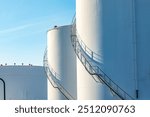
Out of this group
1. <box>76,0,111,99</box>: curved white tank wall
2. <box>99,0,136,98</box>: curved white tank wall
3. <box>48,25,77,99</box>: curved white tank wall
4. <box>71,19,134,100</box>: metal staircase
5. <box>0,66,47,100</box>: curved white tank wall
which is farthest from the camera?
<box>0,66,47,100</box>: curved white tank wall

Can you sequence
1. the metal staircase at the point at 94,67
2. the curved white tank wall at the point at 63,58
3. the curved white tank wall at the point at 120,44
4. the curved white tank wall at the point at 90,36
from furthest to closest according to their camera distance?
1. the curved white tank wall at the point at 63,58
2. the curved white tank wall at the point at 90,36
3. the metal staircase at the point at 94,67
4. the curved white tank wall at the point at 120,44

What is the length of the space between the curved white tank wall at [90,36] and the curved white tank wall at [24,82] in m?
17.7

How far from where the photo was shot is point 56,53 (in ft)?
61.5

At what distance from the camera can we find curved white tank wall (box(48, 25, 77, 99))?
58.7 feet

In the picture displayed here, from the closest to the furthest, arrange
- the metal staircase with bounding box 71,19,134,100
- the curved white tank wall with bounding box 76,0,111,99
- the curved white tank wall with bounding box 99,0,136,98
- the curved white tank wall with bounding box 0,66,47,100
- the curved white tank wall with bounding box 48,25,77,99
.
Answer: the curved white tank wall with bounding box 99,0,136,98, the metal staircase with bounding box 71,19,134,100, the curved white tank wall with bounding box 76,0,111,99, the curved white tank wall with bounding box 48,25,77,99, the curved white tank wall with bounding box 0,66,47,100

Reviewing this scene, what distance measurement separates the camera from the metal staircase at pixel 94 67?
1216 centimetres

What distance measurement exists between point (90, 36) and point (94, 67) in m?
1.08

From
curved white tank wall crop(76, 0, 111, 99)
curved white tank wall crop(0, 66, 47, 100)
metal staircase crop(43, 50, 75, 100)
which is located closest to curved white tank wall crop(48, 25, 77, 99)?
metal staircase crop(43, 50, 75, 100)

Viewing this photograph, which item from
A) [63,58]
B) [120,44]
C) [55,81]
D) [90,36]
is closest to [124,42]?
[120,44]

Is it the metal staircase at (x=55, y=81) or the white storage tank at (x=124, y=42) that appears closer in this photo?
the white storage tank at (x=124, y=42)

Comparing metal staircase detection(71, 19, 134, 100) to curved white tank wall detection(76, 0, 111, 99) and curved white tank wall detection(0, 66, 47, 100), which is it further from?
curved white tank wall detection(0, 66, 47, 100)

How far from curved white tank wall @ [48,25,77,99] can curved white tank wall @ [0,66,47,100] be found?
A: 12281 mm

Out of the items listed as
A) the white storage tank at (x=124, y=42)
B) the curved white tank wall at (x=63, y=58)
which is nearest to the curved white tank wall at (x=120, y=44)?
the white storage tank at (x=124, y=42)

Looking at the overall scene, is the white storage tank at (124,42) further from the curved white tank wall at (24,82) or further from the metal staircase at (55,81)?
the curved white tank wall at (24,82)
